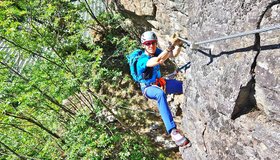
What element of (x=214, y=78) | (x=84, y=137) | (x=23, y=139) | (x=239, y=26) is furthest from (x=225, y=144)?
(x=23, y=139)

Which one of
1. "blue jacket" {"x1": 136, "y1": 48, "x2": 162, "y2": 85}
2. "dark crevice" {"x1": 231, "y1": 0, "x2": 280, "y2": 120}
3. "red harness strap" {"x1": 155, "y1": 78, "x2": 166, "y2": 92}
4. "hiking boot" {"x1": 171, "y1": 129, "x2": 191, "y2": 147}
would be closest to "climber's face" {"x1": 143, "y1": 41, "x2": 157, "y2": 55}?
"blue jacket" {"x1": 136, "y1": 48, "x2": 162, "y2": 85}

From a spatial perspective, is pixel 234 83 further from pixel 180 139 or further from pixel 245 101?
pixel 180 139

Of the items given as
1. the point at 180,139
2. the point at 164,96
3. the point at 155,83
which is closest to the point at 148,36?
the point at 155,83

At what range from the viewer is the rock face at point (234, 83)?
301cm

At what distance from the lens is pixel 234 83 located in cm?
346

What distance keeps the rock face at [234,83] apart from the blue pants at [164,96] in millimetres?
393

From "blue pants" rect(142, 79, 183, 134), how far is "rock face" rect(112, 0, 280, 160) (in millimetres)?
393

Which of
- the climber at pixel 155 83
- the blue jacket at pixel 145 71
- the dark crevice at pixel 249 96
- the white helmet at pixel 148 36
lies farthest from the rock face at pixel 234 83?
the white helmet at pixel 148 36

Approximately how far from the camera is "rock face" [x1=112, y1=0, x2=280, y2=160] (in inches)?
119

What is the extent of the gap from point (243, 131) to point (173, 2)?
3011 millimetres

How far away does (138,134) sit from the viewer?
7691mm

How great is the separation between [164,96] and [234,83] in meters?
1.85

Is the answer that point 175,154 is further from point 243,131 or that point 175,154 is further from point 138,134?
point 243,131

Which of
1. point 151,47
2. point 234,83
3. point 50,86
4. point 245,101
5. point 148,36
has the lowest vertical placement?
point 245,101
